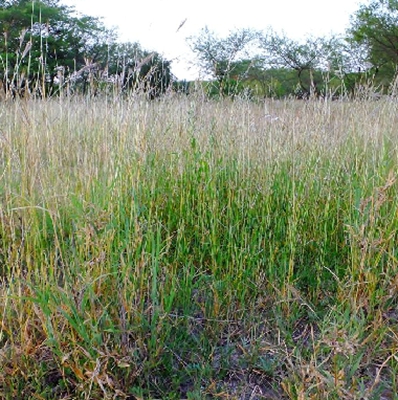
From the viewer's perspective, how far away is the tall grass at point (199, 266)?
1511mm

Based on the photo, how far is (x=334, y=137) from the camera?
268 centimetres

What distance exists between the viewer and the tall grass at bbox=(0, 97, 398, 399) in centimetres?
151

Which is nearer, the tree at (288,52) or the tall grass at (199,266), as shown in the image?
the tall grass at (199,266)

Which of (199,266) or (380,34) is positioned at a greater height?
(380,34)

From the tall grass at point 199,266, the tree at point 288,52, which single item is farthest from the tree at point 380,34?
the tall grass at point 199,266

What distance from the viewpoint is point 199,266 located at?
7.07ft

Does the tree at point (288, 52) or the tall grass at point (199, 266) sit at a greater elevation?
the tree at point (288, 52)

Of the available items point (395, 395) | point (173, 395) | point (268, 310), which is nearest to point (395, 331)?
point (395, 395)

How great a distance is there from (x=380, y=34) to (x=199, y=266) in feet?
60.8

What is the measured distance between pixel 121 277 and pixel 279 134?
53.8 inches

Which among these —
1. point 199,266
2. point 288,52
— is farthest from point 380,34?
point 199,266

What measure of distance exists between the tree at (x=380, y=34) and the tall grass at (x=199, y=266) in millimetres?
16750

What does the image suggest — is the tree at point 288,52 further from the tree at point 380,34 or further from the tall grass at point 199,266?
the tall grass at point 199,266

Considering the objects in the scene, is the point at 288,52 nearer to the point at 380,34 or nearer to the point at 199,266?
the point at 380,34
